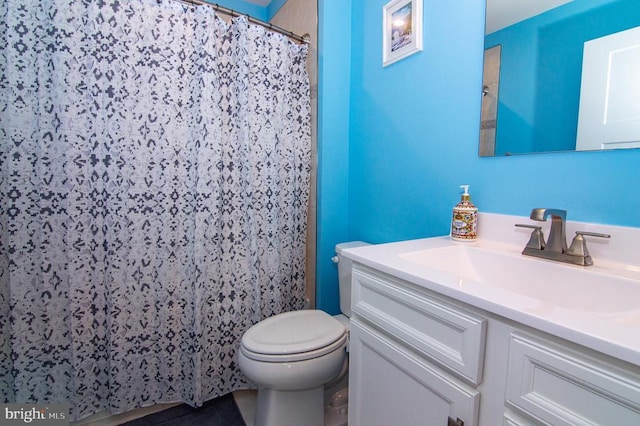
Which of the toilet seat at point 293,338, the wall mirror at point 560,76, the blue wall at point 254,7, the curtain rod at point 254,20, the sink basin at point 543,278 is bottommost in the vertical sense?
the toilet seat at point 293,338

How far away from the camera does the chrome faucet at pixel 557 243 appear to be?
73 centimetres

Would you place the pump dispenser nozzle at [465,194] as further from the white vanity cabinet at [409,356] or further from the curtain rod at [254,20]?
the curtain rod at [254,20]

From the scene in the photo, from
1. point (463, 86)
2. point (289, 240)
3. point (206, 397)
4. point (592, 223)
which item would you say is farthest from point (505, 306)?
point (206, 397)

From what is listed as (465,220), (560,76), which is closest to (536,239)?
(465,220)

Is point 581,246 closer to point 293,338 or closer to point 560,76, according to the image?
point 560,76

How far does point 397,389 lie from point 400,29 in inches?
55.3

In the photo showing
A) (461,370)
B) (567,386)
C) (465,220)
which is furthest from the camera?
(465,220)

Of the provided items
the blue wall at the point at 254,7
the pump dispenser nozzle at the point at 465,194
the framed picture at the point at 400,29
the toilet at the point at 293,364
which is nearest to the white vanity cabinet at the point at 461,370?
the toilet at the point at 293,364

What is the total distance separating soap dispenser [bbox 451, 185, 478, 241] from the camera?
0.98 meters

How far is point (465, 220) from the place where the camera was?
979 millimetres

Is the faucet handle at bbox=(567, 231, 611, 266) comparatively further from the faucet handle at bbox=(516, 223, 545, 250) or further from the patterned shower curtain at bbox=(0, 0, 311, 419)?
the patterned shower curtain at bbox=(0, 0, 311, 419)

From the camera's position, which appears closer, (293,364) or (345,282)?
(293,364)

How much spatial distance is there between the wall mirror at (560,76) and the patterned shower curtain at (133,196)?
3.32 feet

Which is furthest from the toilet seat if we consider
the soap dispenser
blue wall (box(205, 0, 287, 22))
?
blue wall (box(205, 0, 287, 22))
